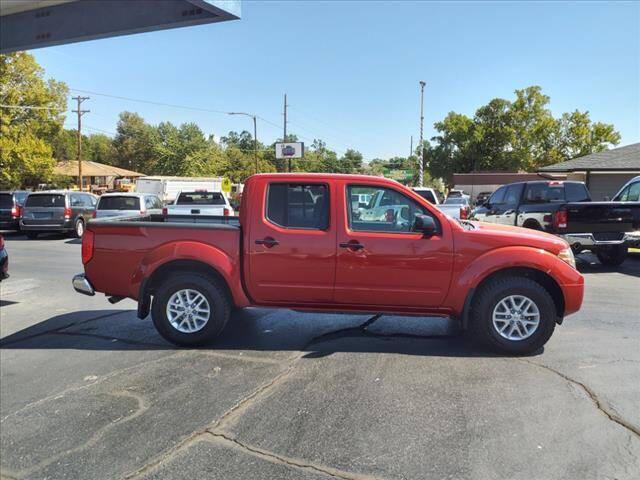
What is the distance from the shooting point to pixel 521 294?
494 centimetres

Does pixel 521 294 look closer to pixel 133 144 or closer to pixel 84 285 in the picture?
pixel 84 285

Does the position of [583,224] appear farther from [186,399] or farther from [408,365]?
[186,399]

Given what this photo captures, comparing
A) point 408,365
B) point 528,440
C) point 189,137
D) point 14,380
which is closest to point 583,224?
point 408,365

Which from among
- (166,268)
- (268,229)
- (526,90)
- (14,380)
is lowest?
(14,380)

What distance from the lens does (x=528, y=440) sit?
132 inches

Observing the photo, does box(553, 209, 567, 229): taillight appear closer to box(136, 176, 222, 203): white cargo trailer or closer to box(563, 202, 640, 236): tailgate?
box(563, 202, 640, 236): tailgate

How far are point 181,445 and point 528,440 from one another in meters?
2.35

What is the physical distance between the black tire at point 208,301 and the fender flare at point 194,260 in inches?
5.6

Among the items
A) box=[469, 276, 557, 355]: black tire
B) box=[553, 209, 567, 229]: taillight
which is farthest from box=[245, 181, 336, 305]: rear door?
box=[553, 209, 567, 229]: taillight

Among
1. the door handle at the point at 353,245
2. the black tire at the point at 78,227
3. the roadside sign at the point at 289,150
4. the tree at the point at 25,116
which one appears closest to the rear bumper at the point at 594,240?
the door handle at the point at 353,245

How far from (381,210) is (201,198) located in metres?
11.3

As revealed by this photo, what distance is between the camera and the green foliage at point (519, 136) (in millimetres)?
59312

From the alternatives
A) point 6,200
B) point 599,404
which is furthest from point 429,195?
point 6,200

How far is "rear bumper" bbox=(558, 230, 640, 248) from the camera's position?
971 cm
